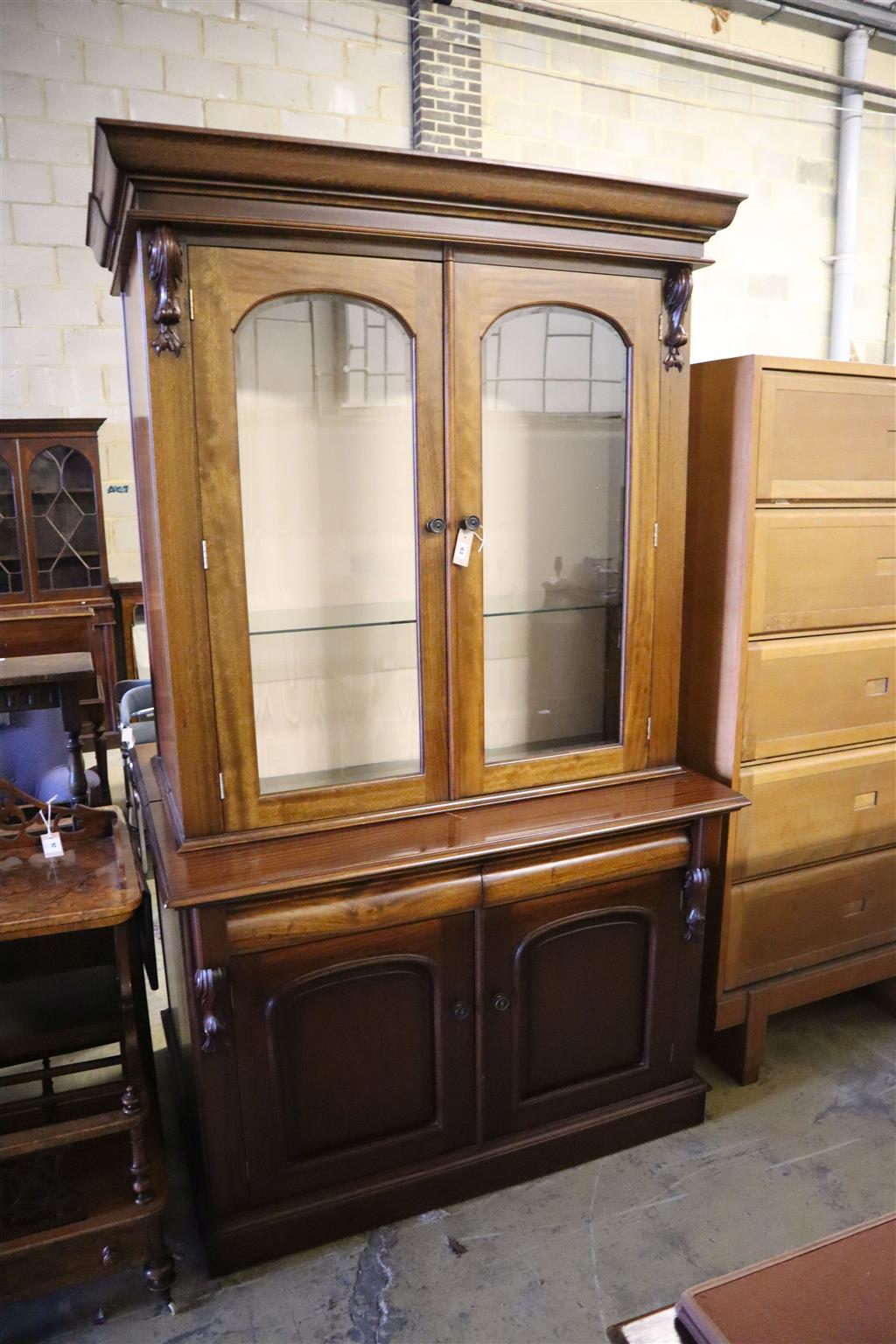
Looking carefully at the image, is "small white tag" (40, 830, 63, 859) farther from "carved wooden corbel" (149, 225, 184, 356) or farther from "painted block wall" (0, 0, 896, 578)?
"painted block wall" (0, 0, 896, 578)

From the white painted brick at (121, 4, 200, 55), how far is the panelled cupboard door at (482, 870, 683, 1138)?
14.2ft

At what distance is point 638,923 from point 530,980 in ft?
0.93

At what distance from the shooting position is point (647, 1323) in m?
1.00

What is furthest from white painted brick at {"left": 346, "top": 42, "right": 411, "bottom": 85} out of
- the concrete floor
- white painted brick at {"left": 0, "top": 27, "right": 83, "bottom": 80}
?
the concrete floor

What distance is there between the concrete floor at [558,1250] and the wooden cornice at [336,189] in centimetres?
195

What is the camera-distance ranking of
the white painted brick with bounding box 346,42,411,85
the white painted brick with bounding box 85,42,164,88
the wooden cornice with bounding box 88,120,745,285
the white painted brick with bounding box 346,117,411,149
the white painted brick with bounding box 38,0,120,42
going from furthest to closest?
the white painted brick with bounding box 346,117,411,149
the white painted brick with bounding box 346,42,411,85
the white painted brick with bounding box 85,42,164,88
the white painted brick with bounding box 38,0,120,42
the wooden cornice with bounding box 88,120,745,285

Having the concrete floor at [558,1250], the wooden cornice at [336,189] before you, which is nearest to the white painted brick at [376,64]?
the wooden cornice at [336,189]

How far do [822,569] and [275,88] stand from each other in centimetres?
372

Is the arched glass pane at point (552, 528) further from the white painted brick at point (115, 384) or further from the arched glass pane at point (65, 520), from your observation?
the arched glass pane at point (65, 520)

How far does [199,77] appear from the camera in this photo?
4.18 metres

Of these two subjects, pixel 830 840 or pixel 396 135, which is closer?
pixel 830 840

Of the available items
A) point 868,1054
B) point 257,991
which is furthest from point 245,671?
point 868,1054

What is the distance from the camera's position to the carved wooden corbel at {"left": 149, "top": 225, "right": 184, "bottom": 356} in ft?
4.74

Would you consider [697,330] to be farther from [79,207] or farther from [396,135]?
[79,207]
